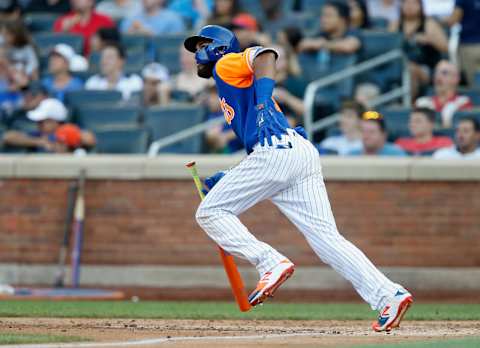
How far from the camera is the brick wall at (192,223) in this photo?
1260 centimetres

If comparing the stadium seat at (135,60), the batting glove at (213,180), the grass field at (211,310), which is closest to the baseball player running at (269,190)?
the batting glove at (213,180)

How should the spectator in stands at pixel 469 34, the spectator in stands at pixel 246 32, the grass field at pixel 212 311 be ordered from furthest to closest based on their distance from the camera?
→ the spectator in stands at pixel 469 34 < the spectator in stands at pixel 246 32 < the grass field at pixel 212 311

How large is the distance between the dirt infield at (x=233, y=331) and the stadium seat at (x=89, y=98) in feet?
19.0

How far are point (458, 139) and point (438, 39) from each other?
194 cm

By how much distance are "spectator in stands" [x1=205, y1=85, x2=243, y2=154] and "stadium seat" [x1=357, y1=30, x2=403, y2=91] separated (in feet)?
6.06

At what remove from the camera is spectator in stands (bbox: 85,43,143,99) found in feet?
47.6

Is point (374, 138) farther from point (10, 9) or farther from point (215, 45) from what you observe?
point (10, 9)

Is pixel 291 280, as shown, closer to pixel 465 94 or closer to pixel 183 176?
pixel 183 176

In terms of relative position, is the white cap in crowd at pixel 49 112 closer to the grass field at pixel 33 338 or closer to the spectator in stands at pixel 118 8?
the spectator in stands at pixel 118 8

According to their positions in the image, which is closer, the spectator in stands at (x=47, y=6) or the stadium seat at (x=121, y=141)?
the stadium seat at (x=121, y=141)

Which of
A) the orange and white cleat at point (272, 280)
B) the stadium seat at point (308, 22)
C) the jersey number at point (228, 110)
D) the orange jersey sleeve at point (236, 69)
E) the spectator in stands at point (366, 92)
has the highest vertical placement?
the orange jersey sleeve at point (236, 69)

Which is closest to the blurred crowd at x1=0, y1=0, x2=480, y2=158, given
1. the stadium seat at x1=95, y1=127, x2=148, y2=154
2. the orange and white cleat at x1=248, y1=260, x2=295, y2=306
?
the stadium seat at x1=95, y1=127, x2=148, y2=154

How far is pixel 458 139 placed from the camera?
1247 centimetres

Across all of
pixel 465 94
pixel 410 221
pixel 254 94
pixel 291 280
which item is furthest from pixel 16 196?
pixel 254 94
